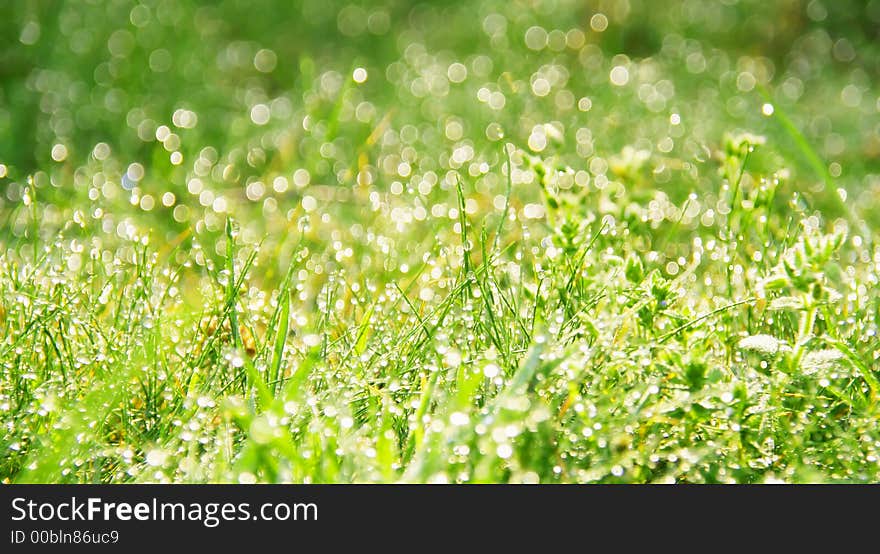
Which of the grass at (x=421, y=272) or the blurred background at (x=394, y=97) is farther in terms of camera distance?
the blurred background at (x=394, y=97)

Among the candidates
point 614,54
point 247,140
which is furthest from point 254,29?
point 614,54

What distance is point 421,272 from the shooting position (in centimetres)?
175

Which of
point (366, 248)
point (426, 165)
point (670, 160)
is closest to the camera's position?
point (366, 248)

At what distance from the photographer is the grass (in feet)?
4.50

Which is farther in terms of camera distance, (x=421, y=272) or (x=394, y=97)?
(x=394, y=97)

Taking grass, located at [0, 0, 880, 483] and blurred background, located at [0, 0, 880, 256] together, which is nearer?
grass, located at [0, 0, 880, 483]

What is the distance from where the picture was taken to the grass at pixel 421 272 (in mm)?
1370

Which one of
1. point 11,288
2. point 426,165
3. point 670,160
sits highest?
point 426,165

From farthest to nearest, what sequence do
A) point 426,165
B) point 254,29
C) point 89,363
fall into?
point 254,29
point 426,165
point 89,363

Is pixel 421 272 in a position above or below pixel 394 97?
below

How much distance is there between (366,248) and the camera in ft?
7.09
